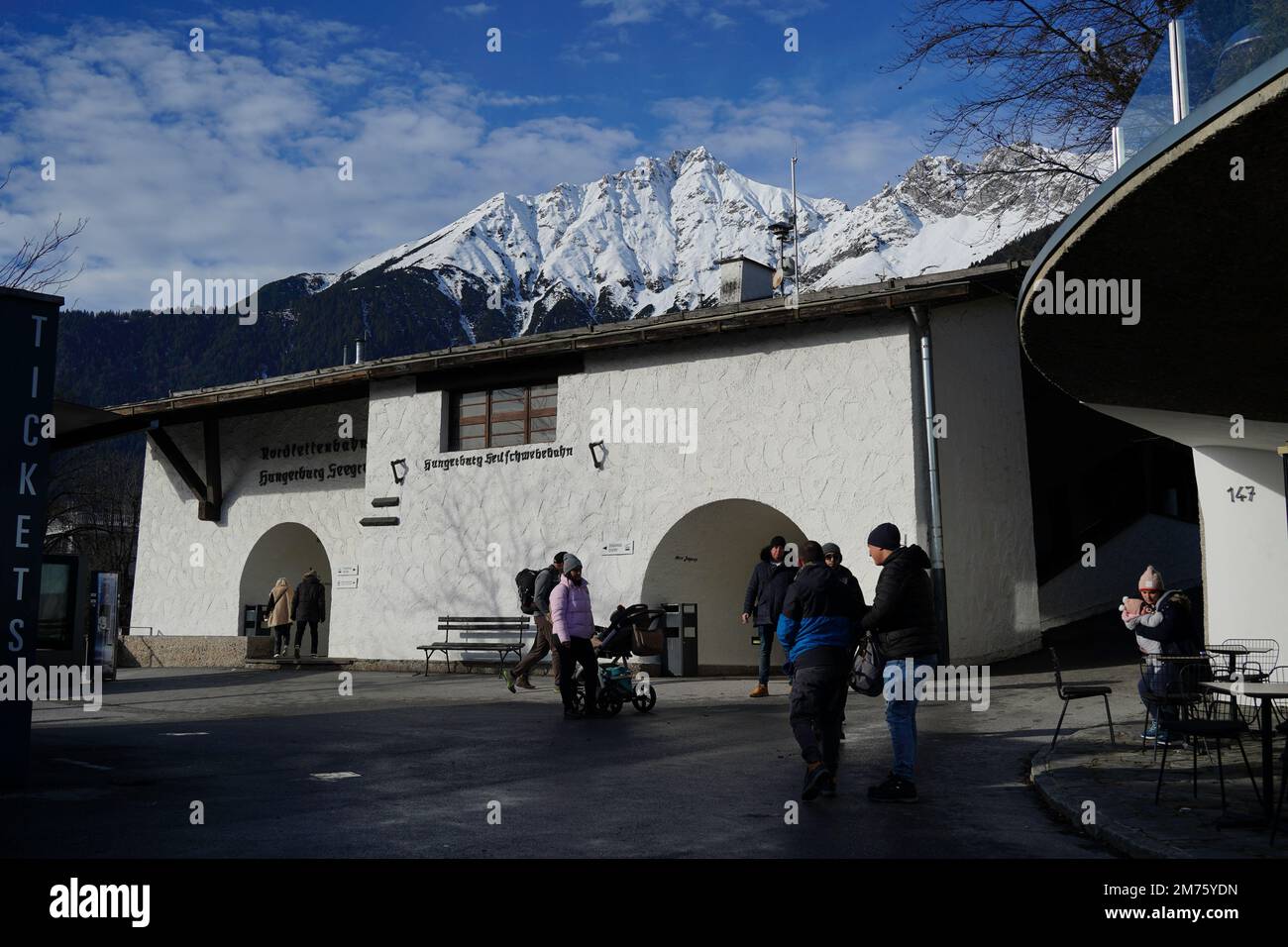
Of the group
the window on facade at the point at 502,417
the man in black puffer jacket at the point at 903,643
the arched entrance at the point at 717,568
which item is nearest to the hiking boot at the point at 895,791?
the man in black puffer jacket at the point at 903,643

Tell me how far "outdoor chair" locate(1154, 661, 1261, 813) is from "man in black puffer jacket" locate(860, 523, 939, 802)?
4.69ft

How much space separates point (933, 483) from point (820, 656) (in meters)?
8.16

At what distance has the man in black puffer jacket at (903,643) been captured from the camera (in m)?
7.32

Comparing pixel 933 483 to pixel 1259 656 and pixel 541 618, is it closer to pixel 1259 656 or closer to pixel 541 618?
pixel 1259 656

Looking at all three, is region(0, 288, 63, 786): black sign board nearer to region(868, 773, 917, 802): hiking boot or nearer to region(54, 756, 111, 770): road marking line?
region(54, 756, 111, 770): road marking line

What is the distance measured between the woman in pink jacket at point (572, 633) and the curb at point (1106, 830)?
5.12 metres

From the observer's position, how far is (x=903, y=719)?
7359mm

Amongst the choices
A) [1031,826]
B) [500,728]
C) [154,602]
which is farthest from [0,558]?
[154,602]

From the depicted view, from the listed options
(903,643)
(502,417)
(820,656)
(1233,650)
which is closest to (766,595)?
(1233,650)

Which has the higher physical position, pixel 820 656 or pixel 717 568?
pixel 717 568

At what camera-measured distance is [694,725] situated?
11.3m

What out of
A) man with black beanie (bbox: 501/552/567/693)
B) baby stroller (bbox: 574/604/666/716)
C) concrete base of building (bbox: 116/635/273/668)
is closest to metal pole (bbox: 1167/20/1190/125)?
baby stroller (bbox: 574/604/666/716)

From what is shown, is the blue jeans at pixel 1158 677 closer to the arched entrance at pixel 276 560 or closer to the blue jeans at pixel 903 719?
the blue jeans at pixel 903 719
